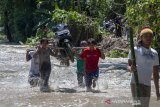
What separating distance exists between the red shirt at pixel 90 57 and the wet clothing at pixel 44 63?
1037 millimetres

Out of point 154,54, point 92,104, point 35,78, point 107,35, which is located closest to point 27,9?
point 107,35

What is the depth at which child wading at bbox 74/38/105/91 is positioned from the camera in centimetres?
1138

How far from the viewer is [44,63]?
12.0 m

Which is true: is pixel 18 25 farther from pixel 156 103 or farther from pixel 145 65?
pixel 145 65

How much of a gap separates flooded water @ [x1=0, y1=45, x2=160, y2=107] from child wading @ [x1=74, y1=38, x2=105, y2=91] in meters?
0.40

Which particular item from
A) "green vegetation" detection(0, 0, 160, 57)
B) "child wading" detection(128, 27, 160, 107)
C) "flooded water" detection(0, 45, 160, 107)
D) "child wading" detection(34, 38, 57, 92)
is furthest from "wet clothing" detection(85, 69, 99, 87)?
"child wading" detection(128, 27, 160, 107)

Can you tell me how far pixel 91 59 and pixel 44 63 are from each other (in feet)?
4.48

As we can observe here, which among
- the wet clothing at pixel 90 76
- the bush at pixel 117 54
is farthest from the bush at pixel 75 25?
the wet clothing at pixel 90 76

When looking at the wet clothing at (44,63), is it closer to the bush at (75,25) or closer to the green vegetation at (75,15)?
the green vegetation at (75,15)

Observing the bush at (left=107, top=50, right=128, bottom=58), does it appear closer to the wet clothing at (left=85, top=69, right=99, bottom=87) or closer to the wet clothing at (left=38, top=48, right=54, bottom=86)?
the wet clothing at (left=38, top=48, right=54, bottom=86)

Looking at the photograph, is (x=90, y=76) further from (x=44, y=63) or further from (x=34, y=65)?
(x=34, y=65)

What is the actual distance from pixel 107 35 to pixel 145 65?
1888cm

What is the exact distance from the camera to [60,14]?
19250mm

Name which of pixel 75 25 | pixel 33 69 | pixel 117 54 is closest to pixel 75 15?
pixel 117 54
